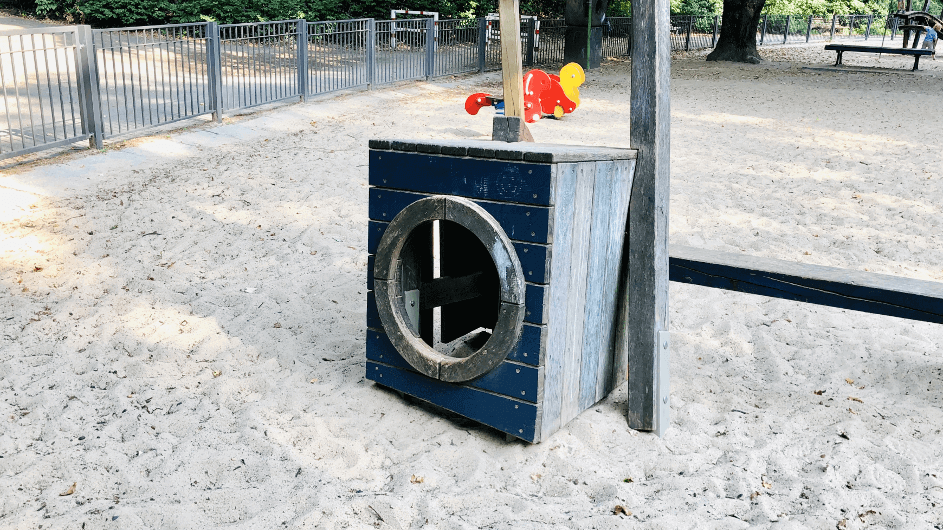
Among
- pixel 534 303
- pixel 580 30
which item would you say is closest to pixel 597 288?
pixel 534 303

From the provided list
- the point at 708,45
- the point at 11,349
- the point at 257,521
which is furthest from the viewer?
the point at 708,45

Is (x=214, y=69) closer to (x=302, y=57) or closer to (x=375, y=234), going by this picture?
(x=302, y=57)

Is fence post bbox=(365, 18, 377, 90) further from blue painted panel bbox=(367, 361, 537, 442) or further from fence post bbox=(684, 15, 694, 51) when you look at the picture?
fence post bbox=(684, 15, 694, 51)

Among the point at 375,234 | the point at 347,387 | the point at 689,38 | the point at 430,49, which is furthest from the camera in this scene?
the point at 689,38

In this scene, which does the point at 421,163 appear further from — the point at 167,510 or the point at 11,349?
the point at 11,349

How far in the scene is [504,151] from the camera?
2955mm

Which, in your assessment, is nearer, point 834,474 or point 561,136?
point 834,474

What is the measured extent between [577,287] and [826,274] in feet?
3.76

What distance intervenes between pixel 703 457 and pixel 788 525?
1.66 ft

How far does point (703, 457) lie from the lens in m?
3.17

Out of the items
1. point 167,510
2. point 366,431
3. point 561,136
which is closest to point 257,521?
point 167,510

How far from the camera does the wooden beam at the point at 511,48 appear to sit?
3628 mm

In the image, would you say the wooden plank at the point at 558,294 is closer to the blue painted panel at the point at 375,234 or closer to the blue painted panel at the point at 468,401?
the blue painted panel at the point at 468,401

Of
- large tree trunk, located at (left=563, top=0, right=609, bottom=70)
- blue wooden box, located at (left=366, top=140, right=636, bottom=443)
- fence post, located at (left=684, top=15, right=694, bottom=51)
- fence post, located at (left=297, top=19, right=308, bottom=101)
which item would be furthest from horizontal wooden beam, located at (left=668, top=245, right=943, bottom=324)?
fence post, located at (left=684, top=15, right=694, bottom=51)
